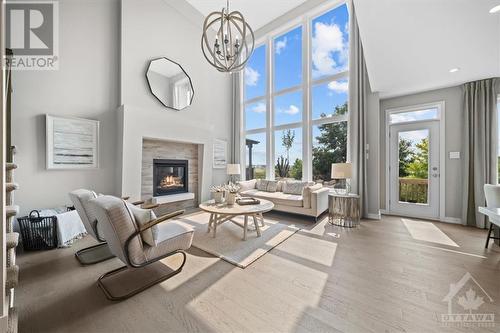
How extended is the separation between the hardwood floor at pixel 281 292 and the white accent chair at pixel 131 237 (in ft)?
0.38

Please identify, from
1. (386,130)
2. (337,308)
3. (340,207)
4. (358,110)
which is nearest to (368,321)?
(337,308)

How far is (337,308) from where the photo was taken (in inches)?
61.7

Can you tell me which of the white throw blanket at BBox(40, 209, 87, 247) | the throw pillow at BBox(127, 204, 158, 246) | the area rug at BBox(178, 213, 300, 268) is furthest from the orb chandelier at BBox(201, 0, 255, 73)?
the white throw blanket at BBox(40, 209, 87, 247)

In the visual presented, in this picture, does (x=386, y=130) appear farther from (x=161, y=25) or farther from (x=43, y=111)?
(x=43, y=111)

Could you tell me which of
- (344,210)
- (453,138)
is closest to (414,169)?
(453,138)

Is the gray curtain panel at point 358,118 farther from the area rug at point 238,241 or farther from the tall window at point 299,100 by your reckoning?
the area rug at point 238,241

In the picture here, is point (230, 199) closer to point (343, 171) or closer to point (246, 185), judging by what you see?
point (246, 185)

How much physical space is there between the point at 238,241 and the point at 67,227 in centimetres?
237

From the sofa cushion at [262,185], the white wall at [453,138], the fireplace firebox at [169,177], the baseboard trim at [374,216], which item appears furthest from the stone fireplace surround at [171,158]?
the white wall at [453,138]

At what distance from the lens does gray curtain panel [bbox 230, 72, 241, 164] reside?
20.8ft

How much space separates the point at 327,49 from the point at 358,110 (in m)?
1.86

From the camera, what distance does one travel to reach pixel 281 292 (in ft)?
5.76

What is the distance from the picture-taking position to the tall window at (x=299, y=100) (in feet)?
15.5

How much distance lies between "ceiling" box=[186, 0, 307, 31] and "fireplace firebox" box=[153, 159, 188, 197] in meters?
4.07
